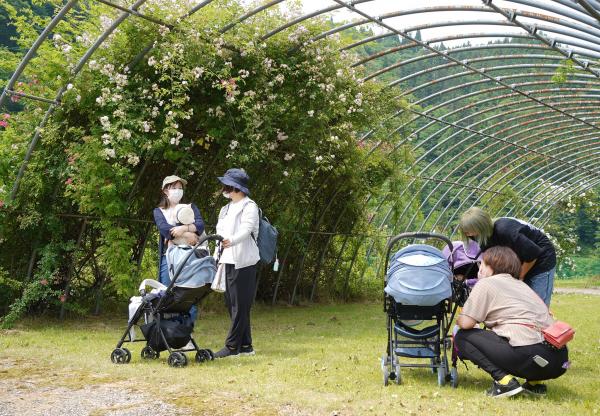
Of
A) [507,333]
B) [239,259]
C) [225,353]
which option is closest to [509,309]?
[507,333]

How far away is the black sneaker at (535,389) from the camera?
4751mm

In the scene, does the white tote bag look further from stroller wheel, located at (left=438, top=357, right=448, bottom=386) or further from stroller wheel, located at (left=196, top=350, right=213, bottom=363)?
stroller wheel, located at (left=438, top=357, right=448, bottom=386)

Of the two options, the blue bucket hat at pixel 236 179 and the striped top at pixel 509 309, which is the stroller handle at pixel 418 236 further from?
the blue bucket hat at pixel 236 179

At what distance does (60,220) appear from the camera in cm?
841

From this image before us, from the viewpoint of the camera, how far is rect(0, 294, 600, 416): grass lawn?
4.41 m

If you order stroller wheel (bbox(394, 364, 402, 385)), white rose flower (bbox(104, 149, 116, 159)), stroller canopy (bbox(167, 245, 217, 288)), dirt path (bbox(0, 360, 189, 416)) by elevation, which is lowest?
dirt path (bbox(0, 360, 189, 416))

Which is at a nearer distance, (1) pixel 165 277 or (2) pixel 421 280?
(2) pixel 421 280

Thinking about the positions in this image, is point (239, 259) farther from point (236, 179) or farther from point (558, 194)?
point (558, 194)

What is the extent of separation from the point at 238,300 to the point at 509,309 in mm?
2416

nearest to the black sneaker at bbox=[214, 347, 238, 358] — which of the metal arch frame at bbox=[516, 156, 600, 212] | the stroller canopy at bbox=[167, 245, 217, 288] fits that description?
the stroller canopy at bbox=[167, 245, 217, 288]

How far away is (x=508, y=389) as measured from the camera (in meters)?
4.63

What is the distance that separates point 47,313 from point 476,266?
17.8 ft

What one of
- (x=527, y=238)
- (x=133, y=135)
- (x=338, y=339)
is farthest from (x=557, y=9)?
(x=133, y=135)

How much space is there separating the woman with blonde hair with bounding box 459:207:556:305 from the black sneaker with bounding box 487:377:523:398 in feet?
2.65
